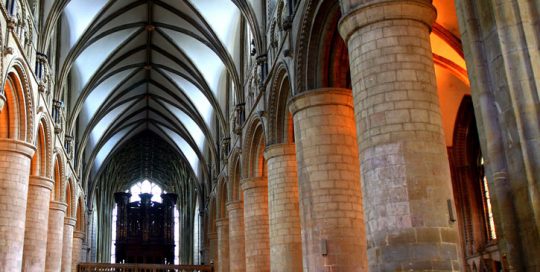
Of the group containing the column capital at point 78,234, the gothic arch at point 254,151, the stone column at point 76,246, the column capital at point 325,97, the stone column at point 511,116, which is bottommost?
the stone column at point 511,116

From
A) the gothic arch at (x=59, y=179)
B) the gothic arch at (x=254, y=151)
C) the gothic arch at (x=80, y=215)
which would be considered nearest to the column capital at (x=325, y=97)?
the gothic arch at (x=254, y=151)

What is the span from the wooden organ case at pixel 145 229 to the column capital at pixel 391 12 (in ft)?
124

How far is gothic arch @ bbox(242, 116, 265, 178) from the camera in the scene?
2212 centimetres

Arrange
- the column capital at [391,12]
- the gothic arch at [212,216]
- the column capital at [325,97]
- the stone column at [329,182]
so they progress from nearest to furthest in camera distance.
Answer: the column capital at [391,12] < the stone column at [329,182] < the column capital at [325,97] < the gothic arch at [212,216]

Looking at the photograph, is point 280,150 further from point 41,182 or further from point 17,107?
point 41,182

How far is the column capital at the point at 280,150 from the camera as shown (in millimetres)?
17828

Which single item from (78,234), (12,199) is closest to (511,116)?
(12,199)

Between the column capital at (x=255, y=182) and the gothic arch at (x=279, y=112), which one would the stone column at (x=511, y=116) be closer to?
the gothic arch at (x=279, y=112)

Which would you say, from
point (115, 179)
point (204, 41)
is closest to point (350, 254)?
point (204, 41)

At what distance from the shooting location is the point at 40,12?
2014 cm

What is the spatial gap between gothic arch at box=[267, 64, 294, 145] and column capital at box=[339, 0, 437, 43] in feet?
24.0

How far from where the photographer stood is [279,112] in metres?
18.6

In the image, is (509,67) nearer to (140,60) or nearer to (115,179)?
(140,60)

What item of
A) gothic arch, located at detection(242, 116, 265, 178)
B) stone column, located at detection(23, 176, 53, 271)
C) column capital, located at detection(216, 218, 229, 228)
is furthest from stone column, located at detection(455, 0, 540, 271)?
column capital, located at detection(216, 218, 229, 228)
